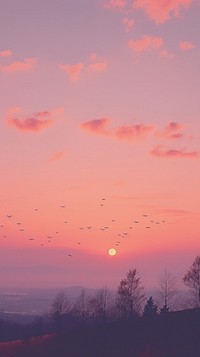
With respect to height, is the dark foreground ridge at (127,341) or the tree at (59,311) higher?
the tree at (59,311)

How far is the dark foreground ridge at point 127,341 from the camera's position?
4950cm

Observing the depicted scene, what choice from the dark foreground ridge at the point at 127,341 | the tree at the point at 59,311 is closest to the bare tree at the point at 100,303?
the tree at the point at 59,311

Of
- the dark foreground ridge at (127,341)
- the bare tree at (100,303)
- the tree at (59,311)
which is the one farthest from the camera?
the bare tree at (100,303)

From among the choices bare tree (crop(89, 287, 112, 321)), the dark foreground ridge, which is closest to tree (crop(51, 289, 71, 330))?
bare tree (crop(89, 287, 112, 321))

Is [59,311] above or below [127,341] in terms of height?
above

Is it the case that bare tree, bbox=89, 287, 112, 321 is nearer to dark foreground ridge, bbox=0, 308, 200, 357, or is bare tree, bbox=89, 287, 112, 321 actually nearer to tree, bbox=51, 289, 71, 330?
tree, bbox=51, 289, 71, 330

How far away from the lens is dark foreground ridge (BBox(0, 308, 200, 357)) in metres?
49.5

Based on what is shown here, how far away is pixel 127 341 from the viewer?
54094 millimetres

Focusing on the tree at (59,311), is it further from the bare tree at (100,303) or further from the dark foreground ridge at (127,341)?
the dark foreground ridge at (127,341)

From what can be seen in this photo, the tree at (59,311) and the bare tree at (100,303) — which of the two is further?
the bare tree at (100,303)

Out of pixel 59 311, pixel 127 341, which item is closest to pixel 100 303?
pixel 59 311

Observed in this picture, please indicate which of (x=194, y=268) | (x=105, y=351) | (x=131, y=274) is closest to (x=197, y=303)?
(x=194, y=268)

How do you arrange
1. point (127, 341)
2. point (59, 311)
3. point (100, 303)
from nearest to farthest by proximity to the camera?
1. point (127, 341)
2. point (59, 311)
3. point (100, 303)

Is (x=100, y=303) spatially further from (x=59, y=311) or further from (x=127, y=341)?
(x=127, y=341)
